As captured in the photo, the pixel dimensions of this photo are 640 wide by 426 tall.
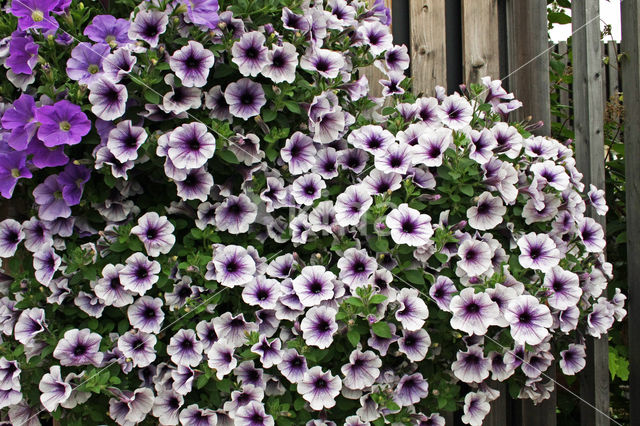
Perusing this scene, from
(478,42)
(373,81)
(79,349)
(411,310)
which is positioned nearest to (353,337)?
(411,310)

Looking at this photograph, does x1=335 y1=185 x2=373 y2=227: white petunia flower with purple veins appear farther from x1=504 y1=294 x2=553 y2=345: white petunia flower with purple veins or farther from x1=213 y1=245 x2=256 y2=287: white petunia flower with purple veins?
x1=504 y1=294 x2=553 y2=345: white petunia flower with purple veins

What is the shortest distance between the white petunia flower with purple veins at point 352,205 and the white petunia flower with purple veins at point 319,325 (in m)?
0.25

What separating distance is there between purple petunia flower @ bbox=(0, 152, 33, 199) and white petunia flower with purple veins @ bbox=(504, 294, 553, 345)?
1.37 meters

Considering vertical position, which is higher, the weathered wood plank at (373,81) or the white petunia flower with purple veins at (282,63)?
the white petunia flower with purple veins at (282,63)

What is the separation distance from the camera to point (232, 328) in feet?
5.32

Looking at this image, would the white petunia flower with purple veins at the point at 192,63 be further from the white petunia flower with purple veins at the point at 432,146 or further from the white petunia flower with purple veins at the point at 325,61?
the white petunia flower with purple veins at the point at 432,146

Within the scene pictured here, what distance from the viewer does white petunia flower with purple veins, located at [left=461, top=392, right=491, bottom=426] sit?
5.64 ft

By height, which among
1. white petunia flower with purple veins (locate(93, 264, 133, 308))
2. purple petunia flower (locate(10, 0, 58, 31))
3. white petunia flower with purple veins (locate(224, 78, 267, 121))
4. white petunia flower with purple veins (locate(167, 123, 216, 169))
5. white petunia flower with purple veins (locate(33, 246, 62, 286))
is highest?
purple petunia flower (locate(10, 0, 58, 31))

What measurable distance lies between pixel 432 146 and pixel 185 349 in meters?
→ 0.92

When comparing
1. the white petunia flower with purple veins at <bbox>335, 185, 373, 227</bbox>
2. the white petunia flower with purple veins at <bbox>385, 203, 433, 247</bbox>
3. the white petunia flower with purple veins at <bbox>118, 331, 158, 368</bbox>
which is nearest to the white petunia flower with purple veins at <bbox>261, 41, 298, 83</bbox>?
A: the white petunia flower with purple veins at <bbox>335, 185, 373, 227</bbox>

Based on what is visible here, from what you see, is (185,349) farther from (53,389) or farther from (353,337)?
(353,337)

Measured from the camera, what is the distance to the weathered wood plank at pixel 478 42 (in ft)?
8.05

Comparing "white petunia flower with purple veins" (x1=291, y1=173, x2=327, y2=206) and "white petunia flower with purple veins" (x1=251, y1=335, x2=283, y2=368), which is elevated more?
"white petunia flower with purple veins" (x1=291, y1=173, x2=327, y2=206)

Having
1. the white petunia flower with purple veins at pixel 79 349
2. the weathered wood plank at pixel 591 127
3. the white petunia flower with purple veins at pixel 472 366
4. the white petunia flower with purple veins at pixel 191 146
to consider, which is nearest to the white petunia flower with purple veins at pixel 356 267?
the white petunia flower with purple veins at pixel 472 366
